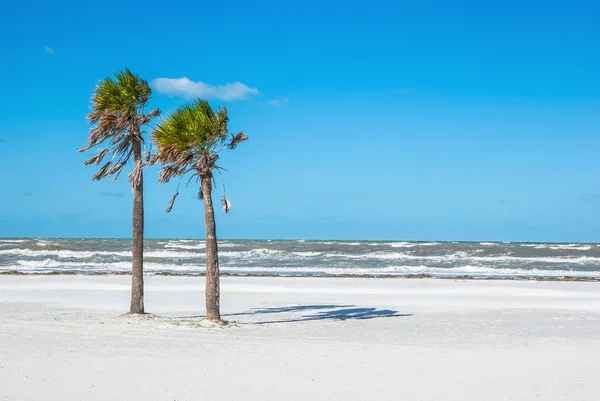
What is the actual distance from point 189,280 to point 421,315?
1569 cm

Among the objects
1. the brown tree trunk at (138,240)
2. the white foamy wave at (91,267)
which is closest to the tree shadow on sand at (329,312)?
the brown tree trunk at (138,240)

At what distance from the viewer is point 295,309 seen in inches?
838

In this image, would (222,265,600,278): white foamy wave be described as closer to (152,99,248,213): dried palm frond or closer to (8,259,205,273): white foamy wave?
(8,259,205,273): white foamy wave

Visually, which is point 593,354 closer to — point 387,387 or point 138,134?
point 387,387

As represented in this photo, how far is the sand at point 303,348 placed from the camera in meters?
9.76

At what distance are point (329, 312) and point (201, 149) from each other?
704 cm

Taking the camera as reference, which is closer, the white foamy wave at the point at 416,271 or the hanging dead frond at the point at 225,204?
the hanging dead frond at the point at 225,204

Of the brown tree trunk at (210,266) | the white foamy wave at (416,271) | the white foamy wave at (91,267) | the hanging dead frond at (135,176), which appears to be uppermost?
the hanging dead frond at (135,176)

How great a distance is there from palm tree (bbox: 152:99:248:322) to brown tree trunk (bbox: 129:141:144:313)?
1761 millimetres

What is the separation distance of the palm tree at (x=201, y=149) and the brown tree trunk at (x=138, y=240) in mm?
1761

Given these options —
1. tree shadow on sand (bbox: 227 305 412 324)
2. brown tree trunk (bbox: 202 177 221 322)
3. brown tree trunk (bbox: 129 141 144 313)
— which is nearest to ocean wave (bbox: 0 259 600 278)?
tree shadow on sand (bbox: 227 305 412 324)

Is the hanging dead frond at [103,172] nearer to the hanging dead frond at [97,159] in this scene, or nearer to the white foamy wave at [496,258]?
the hanging dead frond at [97,159]

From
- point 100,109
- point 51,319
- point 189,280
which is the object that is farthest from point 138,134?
point 189,280

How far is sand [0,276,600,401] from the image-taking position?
9.76 meters
